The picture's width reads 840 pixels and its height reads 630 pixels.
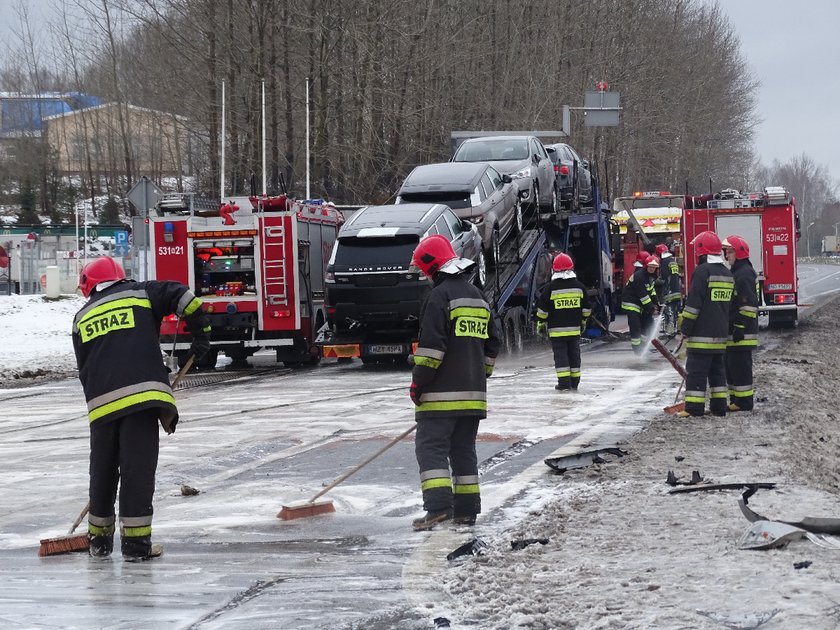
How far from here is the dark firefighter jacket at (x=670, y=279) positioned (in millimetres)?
26406

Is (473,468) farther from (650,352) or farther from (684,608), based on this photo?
(650,352)

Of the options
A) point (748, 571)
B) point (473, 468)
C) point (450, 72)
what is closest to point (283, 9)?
point (450, 72)

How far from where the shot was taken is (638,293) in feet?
73.2

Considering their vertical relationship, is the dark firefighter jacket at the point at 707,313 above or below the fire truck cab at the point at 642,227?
below

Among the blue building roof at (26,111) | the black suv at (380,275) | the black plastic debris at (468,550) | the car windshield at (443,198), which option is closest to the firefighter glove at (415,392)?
the black plastic debris at (468,550)

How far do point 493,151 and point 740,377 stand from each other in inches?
456

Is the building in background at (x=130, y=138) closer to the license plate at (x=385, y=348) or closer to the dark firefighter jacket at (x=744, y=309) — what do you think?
the license plate at (x=385, y=348)

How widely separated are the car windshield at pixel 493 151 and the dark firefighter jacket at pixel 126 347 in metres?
17.0

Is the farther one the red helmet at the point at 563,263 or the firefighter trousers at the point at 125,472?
the red helmet at the point at 563,263

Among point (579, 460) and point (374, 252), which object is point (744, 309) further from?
point (374, 252)

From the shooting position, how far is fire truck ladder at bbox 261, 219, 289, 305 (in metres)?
20.7

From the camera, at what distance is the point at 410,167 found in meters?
41.2

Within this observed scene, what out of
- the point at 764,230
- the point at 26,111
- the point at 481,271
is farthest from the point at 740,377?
the point at 26,111

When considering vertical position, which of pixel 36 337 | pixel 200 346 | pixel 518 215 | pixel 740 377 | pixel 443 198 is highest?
pixel 443 198
